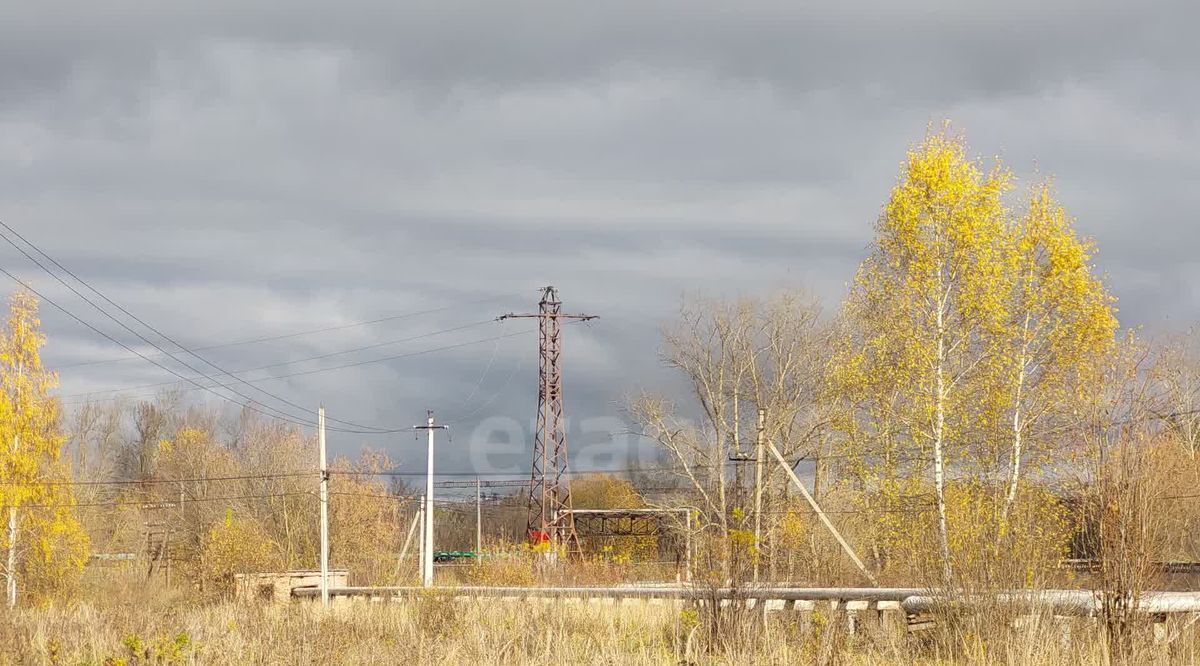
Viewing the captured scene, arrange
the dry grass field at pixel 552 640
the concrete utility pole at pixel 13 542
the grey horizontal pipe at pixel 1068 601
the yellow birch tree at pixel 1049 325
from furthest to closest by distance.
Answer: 1. the concrete utility pole at pixel 13 542
2. the yellow birch tree at pixel 1049 325
3. the grey horizontal pipe at pixel 1068 601
4. the dry grass field at pixel 552 640

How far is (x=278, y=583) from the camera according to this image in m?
38.0

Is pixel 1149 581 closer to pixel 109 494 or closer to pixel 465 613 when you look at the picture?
pixel 465 613

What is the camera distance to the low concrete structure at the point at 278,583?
112ft

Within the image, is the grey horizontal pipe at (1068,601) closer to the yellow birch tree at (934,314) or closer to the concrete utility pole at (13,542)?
the yellow birch tree at (934,314)

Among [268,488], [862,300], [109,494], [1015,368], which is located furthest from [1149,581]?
[109,494]

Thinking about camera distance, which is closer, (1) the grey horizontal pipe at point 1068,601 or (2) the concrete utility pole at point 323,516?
(1) the grey horizontal pipe at point 1068,601

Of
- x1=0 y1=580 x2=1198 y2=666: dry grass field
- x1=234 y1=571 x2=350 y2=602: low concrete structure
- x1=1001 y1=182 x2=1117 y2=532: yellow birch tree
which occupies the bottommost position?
x1=234 y1=571 x2=350 y2=602: low concrete structure

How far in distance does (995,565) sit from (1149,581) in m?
1.68

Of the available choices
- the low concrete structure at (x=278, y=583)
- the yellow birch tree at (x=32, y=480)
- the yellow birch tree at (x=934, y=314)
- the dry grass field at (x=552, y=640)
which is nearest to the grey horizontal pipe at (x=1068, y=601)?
the dry grass field at (x=552, y=640)

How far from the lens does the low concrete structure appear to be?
112ft

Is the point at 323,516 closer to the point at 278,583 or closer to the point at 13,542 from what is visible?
the point at 278,583

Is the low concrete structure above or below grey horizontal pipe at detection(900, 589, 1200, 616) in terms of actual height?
below

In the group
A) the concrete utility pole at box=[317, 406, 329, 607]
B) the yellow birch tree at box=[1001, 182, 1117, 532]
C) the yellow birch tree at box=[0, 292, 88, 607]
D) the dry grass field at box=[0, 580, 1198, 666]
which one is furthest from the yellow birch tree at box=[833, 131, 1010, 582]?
the yellow birch tree at box=[0, 292, 88, 607]

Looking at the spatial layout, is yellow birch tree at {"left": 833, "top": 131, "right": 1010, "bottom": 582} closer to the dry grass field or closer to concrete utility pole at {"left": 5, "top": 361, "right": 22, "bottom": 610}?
the dry grass field
